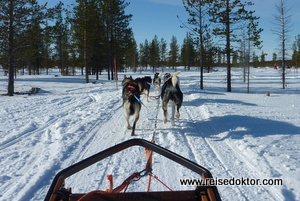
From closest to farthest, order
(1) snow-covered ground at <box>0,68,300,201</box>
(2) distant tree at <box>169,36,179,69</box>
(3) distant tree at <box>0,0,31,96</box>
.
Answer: (1) snow-covered ground at <box>0,68,300,201</box>
(3) distant tree at <box>0,0,31,96</box>
(2) distant tree at <box>169,36,179,69</box>

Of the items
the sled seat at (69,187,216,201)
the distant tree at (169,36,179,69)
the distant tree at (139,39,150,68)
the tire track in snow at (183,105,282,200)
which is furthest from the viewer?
the distant tree at (169,36,179,69)

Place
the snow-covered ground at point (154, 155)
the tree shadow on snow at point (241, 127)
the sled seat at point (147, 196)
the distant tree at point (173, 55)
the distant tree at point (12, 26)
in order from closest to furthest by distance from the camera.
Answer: the sled seat at point (147, 196) < the snow-covered ground at point (154, 155) < the tree shadow on snow at point (241, 127) < the distant tree at point (12, 26) < the distant tree at point (173, 55)

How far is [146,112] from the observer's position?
30.8 ft

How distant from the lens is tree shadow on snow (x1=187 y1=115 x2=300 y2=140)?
6418 millimetres

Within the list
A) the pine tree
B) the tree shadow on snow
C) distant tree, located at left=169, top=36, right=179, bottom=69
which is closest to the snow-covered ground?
the tree shadow on snow

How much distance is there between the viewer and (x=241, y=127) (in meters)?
6.97

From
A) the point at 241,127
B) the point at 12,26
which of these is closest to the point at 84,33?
the point at 12,26

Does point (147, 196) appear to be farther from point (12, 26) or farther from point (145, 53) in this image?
point (145, 53)

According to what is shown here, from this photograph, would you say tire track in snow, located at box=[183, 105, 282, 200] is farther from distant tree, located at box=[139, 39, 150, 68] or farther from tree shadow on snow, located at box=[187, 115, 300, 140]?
distant tree, located at box=[139, 39, 150, 68]

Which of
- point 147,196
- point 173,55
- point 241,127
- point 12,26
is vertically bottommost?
point 241,127

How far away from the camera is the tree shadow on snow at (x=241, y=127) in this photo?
6418 mm

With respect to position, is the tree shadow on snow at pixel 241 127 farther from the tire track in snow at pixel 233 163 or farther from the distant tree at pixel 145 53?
the distant tree at pixel 145 53

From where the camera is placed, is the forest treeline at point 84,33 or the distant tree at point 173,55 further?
the distant tree at point 173,55

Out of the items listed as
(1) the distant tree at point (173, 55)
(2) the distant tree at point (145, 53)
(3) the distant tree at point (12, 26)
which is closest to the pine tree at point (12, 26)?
(3) the distant tree at point (12, 26)
